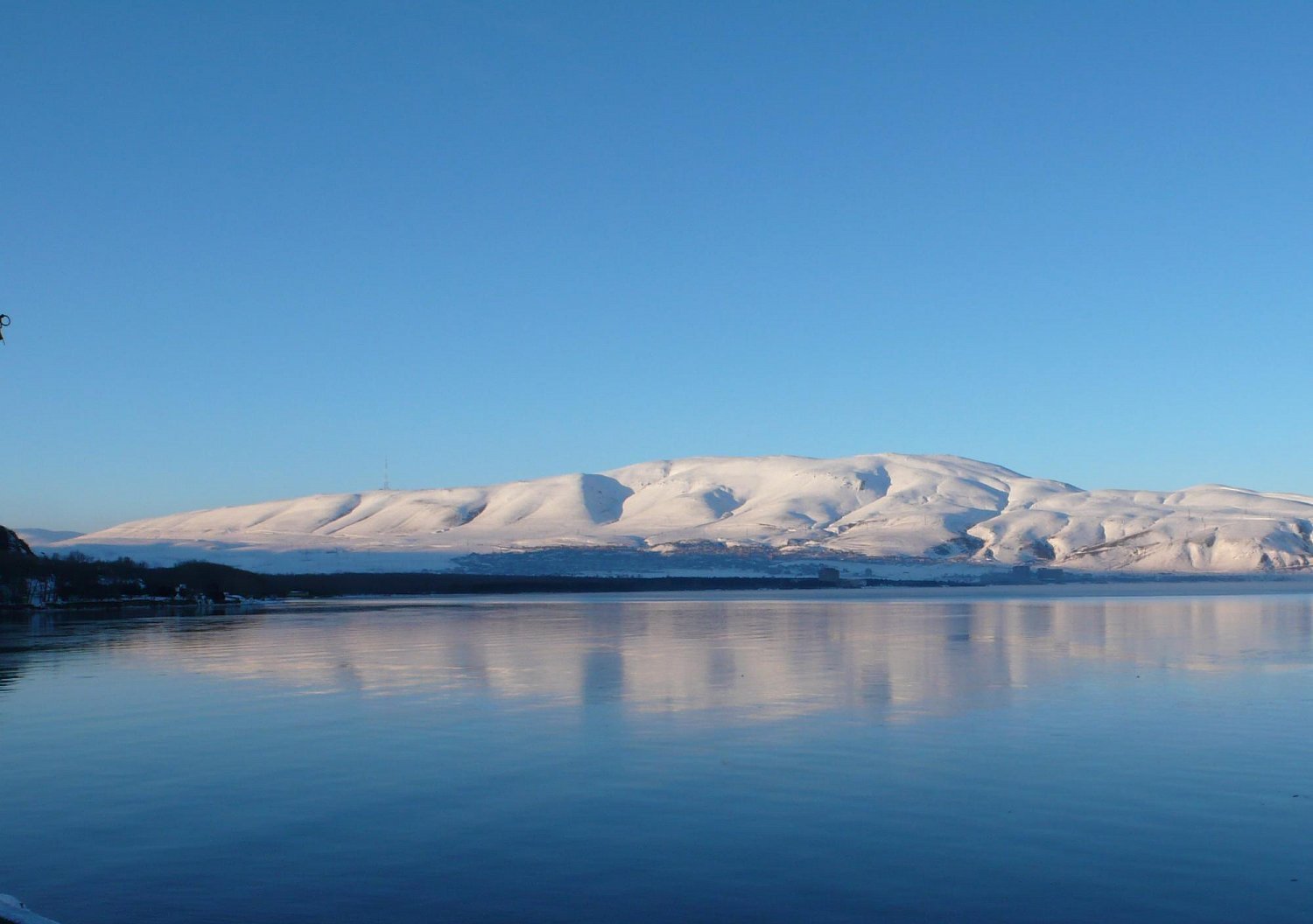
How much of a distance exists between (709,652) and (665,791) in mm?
19000

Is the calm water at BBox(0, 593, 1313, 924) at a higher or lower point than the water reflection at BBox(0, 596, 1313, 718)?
lower

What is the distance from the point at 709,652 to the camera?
32.6m

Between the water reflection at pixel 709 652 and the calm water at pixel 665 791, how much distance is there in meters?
0.25

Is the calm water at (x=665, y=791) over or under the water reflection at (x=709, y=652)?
under

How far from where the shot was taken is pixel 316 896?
9695 millimetres

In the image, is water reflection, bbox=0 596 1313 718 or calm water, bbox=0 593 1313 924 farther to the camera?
water reflection, bbox=0 596 1313 718

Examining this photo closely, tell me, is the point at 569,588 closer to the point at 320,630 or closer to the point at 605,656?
the point at 320,630

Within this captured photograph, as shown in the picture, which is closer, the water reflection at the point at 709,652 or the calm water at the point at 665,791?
the calm water at the point at 665,791

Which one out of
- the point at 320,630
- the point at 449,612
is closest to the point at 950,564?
the point at 449,612

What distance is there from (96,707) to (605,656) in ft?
42.5

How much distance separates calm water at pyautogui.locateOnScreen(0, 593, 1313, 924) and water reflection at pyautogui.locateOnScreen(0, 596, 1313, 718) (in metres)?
0.25

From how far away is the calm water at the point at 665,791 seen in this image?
9.73 m

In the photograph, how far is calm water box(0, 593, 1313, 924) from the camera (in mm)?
9727

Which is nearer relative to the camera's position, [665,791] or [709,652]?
[665,791]
